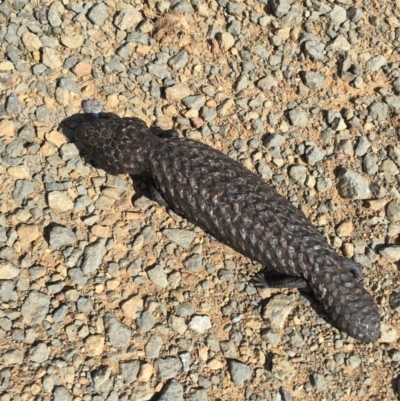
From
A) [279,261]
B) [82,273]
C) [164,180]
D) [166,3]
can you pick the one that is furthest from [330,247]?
[166,3]

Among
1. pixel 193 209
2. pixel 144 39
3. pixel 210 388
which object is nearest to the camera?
pixel 210 388

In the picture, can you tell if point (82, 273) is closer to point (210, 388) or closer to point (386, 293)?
point (210, 388)

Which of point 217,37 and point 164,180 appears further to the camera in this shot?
point 217,37

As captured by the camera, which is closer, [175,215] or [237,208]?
[237,208]

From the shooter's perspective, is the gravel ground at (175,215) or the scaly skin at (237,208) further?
the scaly skin at (237,208)
